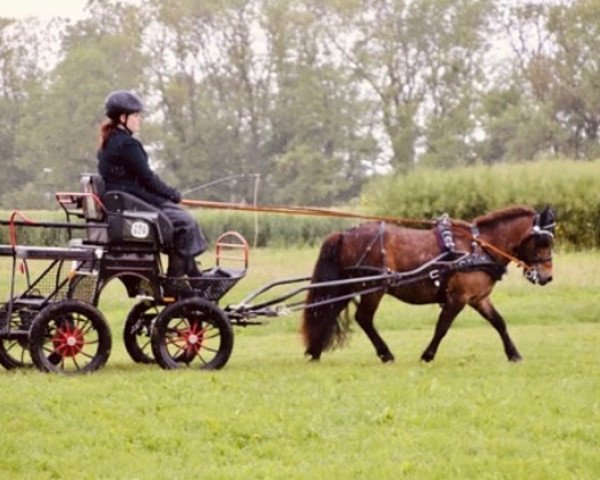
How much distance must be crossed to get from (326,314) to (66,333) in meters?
2.61

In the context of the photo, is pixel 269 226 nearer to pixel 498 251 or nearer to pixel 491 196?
pixel 491 196

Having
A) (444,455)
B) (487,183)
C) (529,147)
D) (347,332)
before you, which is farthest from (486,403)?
(529,147)

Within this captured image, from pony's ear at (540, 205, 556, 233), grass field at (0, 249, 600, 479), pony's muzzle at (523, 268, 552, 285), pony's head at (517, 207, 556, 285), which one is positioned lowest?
grass field at (0, 249, 600, 479)

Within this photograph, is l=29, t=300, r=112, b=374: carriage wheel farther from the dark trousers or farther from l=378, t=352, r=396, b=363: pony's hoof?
l=378, t=352, r=396, b=363: pony's hoof

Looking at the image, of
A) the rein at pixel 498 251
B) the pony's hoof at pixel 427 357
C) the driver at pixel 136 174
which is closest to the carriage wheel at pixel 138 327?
the driver at pixel 136 174

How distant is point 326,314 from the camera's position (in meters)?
13.8

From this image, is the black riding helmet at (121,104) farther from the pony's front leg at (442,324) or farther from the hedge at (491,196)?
the hedge at (491,196)

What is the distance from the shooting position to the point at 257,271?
2908 cm

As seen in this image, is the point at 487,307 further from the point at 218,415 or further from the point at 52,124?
the point at 52,124

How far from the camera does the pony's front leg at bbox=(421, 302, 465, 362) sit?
1403 centimetres

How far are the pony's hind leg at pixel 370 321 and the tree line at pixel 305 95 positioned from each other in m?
46.3

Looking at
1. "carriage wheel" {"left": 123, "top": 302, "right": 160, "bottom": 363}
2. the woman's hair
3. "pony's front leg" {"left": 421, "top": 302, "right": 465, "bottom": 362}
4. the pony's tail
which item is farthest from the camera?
"pony's front leg" {"left": 421, "top": 302, "right": 465, "bottom": 362}

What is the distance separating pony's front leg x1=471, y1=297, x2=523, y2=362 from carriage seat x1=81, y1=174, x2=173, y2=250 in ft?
11.1

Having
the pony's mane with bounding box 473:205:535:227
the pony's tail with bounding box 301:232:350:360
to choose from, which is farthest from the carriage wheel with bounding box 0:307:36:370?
the pony's mane with bounding box 473:205:535:227
